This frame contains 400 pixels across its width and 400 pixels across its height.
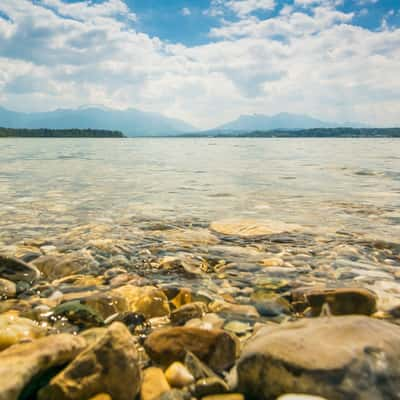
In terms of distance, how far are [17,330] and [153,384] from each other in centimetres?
153

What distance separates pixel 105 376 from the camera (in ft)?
8.89

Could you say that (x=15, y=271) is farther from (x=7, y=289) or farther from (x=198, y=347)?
(x=198, y=347)

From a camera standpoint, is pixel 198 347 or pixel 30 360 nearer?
pixel 30 360

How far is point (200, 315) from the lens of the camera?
13.7ft

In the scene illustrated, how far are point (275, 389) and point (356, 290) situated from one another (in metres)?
2.14

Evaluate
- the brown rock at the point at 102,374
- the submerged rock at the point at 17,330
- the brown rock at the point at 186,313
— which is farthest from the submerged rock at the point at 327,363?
the submerged rock at the point at 17,330

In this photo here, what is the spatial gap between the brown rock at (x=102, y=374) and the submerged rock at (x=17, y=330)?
95 centimetres

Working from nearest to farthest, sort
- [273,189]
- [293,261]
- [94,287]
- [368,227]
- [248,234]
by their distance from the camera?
[94,287] < [293,261] < [248,234] < [368,227] < [273,189]

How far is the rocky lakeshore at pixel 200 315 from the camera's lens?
2585 mm

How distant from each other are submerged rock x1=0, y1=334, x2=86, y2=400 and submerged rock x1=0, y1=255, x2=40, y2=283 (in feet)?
8.22

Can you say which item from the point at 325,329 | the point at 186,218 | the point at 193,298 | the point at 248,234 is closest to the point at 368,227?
the point at 248,234

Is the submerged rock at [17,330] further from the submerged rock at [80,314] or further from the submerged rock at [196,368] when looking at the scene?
the submerged rock at [196,368]

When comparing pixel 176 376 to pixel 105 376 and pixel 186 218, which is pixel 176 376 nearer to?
pixel 105 376

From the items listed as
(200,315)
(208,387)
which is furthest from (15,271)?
(208,387)
